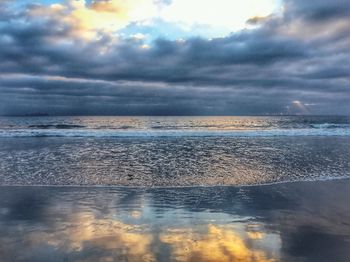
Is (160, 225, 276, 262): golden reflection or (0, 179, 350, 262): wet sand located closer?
(160, 225, 276, 262): golden reflection

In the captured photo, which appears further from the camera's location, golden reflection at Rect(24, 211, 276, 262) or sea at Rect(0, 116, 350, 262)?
sea at Rect(0, 116, 350, 262)

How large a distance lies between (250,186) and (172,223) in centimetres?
421

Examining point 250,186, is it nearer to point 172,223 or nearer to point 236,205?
point 236,205

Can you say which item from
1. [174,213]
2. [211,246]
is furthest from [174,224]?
[211,246]

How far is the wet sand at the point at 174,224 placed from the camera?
15.4 ft

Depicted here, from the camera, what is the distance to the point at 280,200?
311 inches

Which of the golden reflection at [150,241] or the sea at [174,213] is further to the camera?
the sea at [174,213]

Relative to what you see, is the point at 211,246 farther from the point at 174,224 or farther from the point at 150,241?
the point at 174,224

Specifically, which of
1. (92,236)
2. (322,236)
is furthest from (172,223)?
(322,236)

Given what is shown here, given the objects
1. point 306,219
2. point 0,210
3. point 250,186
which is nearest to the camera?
point 306,219

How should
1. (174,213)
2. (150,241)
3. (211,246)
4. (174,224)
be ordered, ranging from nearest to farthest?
(211,246)
(150,241)
(174,224)
(174,213)

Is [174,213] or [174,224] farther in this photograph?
[174,213]

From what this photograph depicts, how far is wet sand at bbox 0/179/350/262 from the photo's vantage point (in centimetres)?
470

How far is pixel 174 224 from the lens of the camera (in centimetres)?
597
